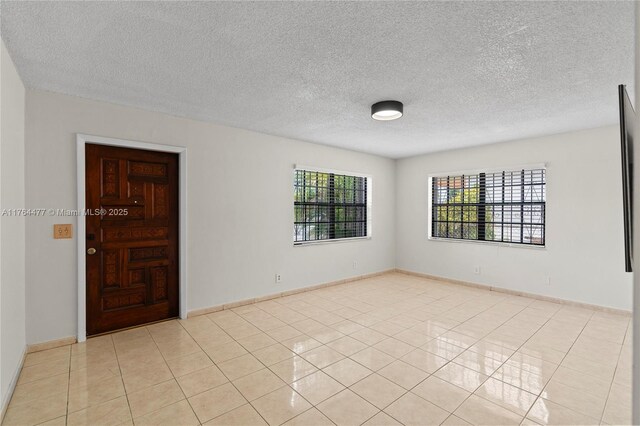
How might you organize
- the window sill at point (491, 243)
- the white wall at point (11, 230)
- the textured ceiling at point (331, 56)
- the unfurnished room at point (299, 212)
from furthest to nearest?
the window sill at point (491, 243)
the white wall at point (11, 230)
the unfurnished room at point (299, 212)
the textured ceiling at point (331, 56)

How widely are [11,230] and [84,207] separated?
782 millimetres

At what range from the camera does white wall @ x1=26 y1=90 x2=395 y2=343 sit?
2.87 meters

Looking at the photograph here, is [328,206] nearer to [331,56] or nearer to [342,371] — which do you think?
[342,371]

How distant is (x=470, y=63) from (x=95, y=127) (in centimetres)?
356

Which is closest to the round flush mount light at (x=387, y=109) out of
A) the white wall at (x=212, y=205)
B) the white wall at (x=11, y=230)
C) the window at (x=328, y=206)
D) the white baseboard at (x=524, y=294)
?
the white wall at (x=212, y=205)

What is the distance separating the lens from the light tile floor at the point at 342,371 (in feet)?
6.56

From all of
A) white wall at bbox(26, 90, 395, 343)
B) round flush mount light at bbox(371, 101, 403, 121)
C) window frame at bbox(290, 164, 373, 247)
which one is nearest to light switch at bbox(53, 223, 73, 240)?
white wall at bbox(26, 90, 395, 343)

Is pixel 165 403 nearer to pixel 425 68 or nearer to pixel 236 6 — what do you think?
pixel 236 6

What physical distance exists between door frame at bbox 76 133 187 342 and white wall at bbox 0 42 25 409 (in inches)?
16.2

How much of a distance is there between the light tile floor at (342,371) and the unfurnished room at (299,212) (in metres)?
0.02

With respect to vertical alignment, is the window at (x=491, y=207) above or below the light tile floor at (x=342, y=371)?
above

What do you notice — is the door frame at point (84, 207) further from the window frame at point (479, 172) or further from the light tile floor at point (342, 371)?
the window frame at point (479, 172)

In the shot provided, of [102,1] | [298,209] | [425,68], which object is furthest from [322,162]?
[102,1]

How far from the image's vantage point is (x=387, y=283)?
18.0ft
